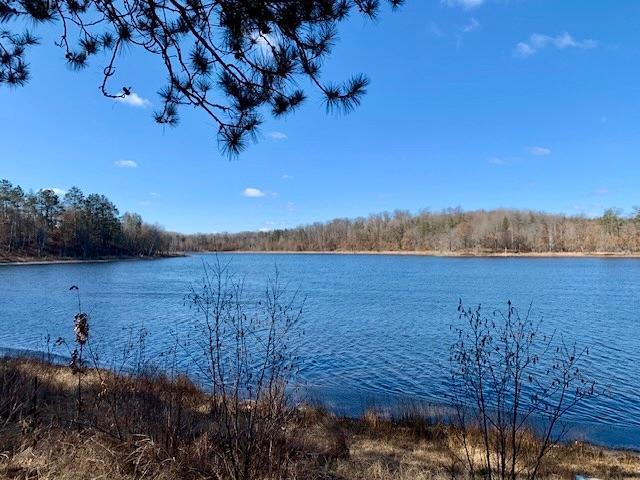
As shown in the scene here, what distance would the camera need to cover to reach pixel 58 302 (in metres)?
31.8

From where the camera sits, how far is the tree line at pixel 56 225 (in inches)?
3425

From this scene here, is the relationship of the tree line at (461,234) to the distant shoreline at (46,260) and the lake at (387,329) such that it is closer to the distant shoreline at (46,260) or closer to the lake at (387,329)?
the distant shoreline at (46,260)

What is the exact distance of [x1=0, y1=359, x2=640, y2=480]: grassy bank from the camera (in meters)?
4.22

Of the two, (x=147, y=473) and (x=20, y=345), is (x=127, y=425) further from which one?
(x=20, y=345)

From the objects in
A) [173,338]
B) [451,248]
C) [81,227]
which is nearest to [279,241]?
[451,248]

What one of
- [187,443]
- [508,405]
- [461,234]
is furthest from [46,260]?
[461,234]

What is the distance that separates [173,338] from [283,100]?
670 inches

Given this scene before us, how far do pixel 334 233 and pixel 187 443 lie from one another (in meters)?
176

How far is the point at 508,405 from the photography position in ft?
39.3

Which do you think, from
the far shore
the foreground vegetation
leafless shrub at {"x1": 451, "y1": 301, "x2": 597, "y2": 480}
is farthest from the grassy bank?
the far shore

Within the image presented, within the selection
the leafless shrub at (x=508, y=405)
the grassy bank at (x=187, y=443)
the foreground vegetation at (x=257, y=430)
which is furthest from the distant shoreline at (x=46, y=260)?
the leafless shrub at (x=508, y=405)

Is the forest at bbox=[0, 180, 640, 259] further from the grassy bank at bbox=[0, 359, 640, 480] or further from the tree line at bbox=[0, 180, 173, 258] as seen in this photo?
the grassy bank at bbox=[0, 359, 640, 480]

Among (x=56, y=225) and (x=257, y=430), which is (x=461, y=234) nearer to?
(x=56, y=225)

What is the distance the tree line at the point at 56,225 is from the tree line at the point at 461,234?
25.4 m
